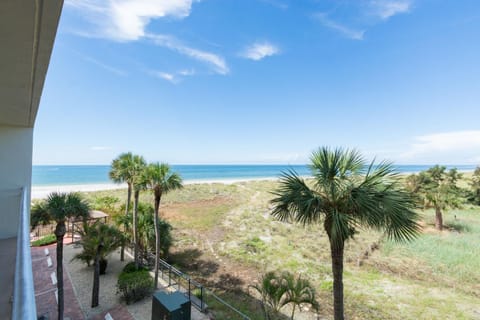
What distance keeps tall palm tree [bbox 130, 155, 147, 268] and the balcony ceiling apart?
5217 mm

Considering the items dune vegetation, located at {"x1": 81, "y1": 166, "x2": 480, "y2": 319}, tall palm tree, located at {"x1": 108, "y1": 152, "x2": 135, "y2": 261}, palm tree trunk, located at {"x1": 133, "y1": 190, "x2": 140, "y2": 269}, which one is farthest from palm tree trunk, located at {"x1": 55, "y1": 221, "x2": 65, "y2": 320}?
tall palm tree, located at {"x1": 108, "y1": 152, "x2": 135, "y2": 261}

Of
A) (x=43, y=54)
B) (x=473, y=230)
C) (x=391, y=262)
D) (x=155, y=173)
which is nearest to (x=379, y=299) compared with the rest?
(x=391, y=262)

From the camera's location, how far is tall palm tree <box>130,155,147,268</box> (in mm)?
8602

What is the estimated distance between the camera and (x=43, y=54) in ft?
7.78

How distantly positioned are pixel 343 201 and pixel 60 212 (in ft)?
26.6

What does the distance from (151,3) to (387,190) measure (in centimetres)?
525

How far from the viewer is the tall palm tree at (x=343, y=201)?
13.7 ft

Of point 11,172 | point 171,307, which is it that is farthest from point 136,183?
point 171,307

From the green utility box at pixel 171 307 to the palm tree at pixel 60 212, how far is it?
5.22m

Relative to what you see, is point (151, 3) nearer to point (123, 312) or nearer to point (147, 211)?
point (123, 312)

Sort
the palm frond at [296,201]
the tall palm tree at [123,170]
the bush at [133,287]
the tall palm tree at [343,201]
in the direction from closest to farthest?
the tall palm tree at [343,201] < the palm frond at [296,201] < the bush at [133,287] < the tall palm tree at [123,170]

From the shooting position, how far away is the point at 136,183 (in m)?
8.81

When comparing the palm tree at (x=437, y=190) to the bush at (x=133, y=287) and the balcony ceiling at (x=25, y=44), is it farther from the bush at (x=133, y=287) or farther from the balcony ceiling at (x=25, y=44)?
the balcony ceiling at (x=25, y=44)

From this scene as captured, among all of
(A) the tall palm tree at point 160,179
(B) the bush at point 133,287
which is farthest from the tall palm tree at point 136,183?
(B) the bush at point 133,287
